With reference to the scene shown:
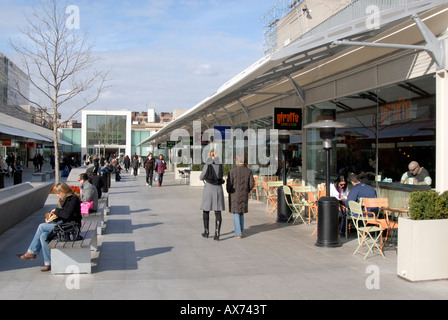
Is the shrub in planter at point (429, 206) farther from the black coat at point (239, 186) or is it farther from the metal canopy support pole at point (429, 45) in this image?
the black coat at point (239, 186)

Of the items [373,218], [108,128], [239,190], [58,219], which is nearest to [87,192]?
[58,219]

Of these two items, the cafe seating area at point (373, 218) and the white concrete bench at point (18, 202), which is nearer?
the cafe seating area at point (373, 218)

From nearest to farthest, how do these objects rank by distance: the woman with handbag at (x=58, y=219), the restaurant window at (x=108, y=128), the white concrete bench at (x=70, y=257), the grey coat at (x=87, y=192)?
the white concrete bench at (x=70, y=257)
the woman with handbag at (x=58, y=219)
the grey coat at (x=87, y=192)
the restaurant window at (x=108, y=128)

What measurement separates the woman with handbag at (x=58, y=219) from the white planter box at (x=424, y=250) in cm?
470

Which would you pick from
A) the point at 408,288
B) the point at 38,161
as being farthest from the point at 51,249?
the point at 38,161

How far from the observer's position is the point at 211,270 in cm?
645

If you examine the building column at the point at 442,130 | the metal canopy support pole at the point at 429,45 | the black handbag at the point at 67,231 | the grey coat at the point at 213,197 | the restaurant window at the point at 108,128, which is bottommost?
the black handbag at the point at 67,231

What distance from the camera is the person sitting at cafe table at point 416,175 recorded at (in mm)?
8180

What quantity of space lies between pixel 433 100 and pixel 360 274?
3.74 meters

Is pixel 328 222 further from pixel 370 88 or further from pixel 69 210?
pixel 69 210

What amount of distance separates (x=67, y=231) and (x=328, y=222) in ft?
15.0

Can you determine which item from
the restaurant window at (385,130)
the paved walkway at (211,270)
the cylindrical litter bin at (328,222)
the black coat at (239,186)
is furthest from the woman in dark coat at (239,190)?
the restaurant window at (385,130)

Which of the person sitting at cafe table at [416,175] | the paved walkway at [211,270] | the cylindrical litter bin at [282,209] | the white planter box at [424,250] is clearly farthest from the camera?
the cylindrical litter bin at [282,209]

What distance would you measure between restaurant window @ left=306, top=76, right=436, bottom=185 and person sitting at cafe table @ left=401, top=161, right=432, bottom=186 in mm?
98
